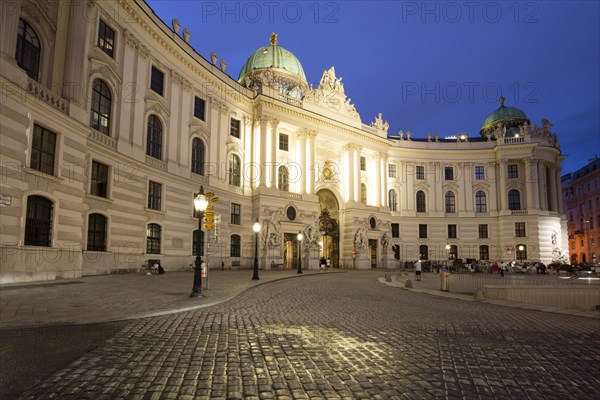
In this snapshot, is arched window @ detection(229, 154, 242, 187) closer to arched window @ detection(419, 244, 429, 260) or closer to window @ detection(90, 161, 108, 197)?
window @ detection(90, 161, 108, 197)

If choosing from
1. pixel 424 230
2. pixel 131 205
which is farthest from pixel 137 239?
pixel 424 230

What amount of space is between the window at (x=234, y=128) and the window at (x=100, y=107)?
14.6 meters

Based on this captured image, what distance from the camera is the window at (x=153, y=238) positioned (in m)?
27.0

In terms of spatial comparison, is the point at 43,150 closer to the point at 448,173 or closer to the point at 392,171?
the point at 392,171

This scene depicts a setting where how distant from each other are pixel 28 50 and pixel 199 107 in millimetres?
16592

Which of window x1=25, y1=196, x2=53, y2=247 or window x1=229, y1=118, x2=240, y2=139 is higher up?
window x1=229, y1=118, x2=240, y2=139

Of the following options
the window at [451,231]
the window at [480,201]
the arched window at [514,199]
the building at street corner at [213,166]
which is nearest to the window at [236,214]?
the building at street corner at [213,166]

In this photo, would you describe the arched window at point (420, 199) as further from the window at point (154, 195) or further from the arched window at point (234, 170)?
the window at point (154, 195)

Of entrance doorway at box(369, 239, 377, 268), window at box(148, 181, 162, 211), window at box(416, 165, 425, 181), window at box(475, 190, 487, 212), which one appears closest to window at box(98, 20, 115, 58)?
window at box(148, 181, 162, 211)

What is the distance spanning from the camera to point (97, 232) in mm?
22328

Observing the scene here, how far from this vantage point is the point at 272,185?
39.0 meters

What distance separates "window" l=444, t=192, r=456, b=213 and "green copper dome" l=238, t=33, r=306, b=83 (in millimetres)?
27575

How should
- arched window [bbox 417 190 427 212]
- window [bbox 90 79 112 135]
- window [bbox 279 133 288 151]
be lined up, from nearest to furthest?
window [bbox 90 79 112 135] < window [bbox 279 133 288 151] < arched window [bbox 417 190 427 212]

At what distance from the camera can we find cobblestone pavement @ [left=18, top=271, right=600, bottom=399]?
4645 millimetres
